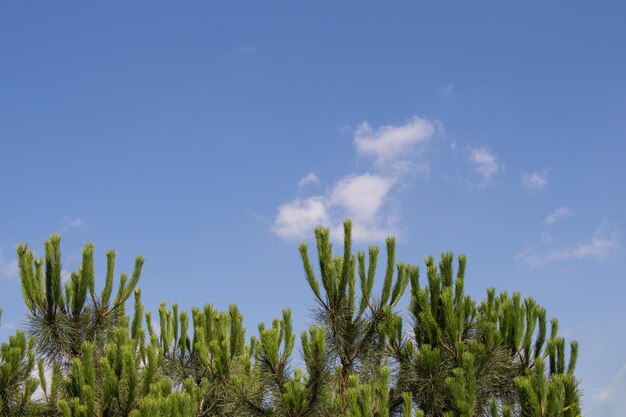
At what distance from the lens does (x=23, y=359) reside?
24.8 feet

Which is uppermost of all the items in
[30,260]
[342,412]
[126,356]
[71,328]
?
[30,260]

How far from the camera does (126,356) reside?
21.0 ft

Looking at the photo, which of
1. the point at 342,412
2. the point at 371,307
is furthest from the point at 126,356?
the point at 371,307

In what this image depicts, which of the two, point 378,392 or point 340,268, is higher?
Answer: point 340,268

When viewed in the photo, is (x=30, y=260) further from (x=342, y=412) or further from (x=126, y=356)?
(x=342, y=412)

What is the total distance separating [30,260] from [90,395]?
7.69 ft

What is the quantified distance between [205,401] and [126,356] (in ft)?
6.92

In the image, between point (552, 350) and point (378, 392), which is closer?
point (378, 392)

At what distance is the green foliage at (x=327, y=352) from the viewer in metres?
6.71

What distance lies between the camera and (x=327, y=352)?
24.9 feet

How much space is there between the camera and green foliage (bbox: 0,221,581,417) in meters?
6.71

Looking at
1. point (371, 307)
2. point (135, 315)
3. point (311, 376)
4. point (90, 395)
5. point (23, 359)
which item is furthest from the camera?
point (135, 315)

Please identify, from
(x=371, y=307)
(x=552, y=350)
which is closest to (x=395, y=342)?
(x=371, y=307)

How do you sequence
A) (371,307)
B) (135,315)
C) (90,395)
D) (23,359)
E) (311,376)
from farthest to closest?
(135,315) → (371,307) → (23,359) → (311,376) → (90,395)
